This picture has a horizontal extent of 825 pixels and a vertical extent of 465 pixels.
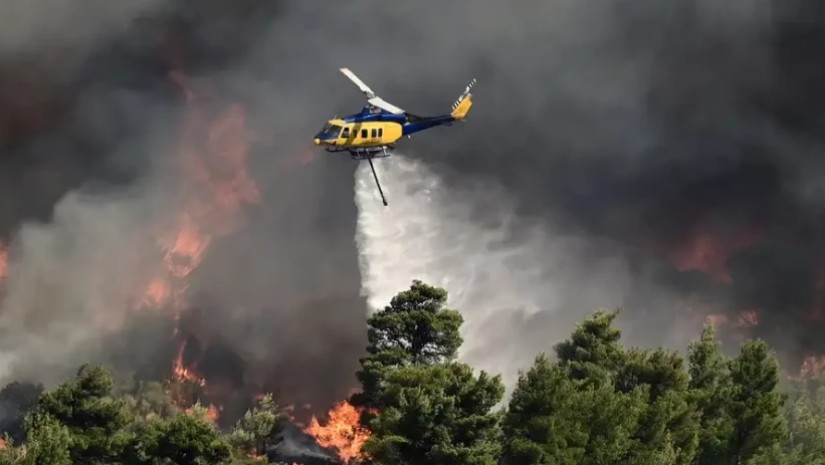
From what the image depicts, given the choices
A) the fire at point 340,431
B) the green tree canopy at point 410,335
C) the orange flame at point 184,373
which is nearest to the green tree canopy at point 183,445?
the green tree canopy at point 410,335

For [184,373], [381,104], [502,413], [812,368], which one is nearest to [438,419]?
[502,413]

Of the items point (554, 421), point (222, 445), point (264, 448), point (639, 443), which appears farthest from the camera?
point (264, 448)

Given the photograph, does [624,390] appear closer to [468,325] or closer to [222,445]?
[222,445]

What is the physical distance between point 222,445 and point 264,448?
3093 cm

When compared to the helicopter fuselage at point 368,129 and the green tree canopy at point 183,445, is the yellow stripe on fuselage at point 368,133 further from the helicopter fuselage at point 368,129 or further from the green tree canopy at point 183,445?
the green tree canopy at point 183,445

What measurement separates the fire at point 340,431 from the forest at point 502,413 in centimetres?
2328

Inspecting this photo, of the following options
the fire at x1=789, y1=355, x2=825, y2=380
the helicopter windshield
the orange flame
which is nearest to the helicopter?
the helicopter windshield

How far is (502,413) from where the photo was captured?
4900 cm

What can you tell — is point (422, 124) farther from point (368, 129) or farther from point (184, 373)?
point (184, 373)

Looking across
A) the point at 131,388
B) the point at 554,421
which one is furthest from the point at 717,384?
the point at 131,388

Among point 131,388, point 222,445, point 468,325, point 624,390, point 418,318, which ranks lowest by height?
point 222,445

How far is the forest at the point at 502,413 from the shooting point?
4725 cm

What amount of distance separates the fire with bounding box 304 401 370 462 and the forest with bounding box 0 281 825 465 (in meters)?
23.3

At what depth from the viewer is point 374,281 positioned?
9194cm
